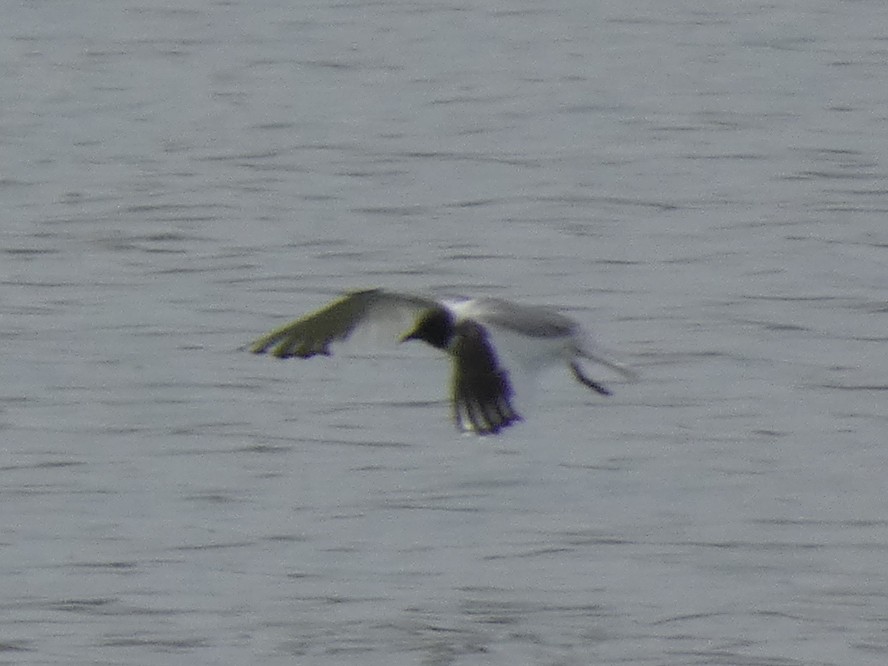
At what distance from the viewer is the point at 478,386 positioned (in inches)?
278

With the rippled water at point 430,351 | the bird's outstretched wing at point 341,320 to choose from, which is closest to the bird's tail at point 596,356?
the bird's outstretched wing at point 341,320

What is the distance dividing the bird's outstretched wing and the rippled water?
0.72 metres

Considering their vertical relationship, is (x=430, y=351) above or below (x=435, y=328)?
below

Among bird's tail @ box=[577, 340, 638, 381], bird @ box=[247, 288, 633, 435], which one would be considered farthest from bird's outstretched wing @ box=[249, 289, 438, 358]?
bird's tail @ box=[577, 340, 638, 381]

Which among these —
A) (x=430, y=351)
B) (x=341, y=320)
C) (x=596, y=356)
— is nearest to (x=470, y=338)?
(x=596, y=356)

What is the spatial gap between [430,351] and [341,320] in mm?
2954

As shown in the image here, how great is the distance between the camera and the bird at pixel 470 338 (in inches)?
277

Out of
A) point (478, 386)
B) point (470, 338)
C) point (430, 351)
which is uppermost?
point (470, 338)

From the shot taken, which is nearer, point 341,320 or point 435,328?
point 435,328

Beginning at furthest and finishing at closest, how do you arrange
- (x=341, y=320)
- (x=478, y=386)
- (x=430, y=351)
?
(x=430, y=351), (x=341, y=320), (x=478, y=386)

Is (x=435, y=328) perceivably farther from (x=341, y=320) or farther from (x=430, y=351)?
(x=430, y=351)

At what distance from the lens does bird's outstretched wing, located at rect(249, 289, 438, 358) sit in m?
7.23

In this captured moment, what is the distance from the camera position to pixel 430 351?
408 inches

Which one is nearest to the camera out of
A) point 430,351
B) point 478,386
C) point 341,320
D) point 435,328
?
point 478,386
